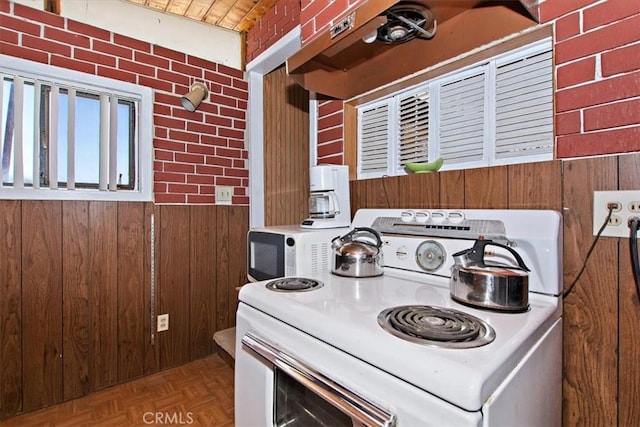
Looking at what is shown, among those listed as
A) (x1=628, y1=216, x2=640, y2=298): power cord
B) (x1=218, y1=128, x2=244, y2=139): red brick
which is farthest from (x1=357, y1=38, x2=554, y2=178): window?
(x1=218, y1=128, x2=244, y2=139): red brick

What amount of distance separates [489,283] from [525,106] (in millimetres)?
712

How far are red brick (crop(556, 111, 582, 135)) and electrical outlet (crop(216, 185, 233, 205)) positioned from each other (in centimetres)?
202

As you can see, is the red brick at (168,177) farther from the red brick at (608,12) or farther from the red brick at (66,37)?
the red brick at (608,12)

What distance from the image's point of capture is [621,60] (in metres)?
0.86

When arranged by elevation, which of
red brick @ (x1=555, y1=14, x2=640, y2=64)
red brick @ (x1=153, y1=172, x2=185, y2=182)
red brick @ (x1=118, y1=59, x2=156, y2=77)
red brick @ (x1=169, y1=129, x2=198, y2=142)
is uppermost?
red brick @ (x1=118, y1=59, x2=156, y2=77)

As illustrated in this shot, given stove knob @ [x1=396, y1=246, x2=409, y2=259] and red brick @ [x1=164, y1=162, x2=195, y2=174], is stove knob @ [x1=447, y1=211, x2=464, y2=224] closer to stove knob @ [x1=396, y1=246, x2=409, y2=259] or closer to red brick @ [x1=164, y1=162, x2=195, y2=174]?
stove knob @ [x1=396, y1=246, x2=409, y2=259]

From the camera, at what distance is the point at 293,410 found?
875 millimetres

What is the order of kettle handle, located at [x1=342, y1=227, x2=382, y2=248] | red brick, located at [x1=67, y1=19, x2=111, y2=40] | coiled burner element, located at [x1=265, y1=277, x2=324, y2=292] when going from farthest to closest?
red brick, located at [x1=67, y1=19, x2=111, y2=40] → kettle handle, located at [x1=342, y1=227, x2=382, y2=248] → coiled burner element, located at [x1=265, y1=277, x2=324, y2=292]

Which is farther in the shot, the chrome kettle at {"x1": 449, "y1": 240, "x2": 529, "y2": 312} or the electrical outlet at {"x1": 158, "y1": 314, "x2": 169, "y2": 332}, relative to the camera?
the electrical outlet at {"x1": 158, "y1": 314, "x2": 169, "y2": 332}

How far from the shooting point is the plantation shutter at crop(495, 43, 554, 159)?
108cm

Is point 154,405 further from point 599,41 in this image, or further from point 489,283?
point 599,41

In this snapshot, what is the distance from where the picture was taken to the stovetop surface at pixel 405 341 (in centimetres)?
A: 52

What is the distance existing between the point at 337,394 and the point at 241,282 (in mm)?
1934

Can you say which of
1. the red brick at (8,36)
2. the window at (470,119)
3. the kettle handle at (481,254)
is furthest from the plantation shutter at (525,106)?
the red brick at (8,36)
